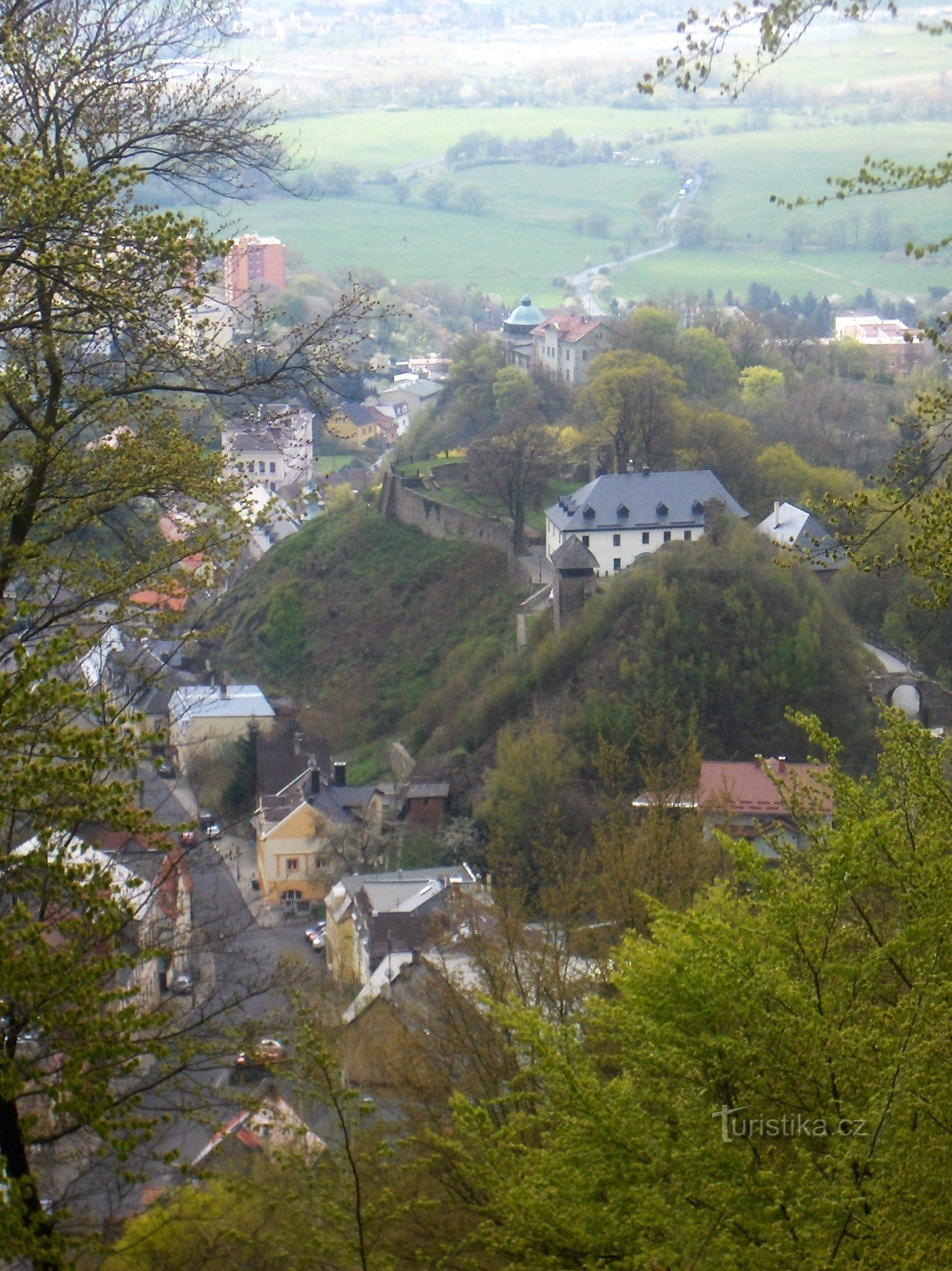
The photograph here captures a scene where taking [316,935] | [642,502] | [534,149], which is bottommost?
[534,149]

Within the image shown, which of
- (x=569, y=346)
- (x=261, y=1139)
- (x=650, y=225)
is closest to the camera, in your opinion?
(x=261, y=1139)

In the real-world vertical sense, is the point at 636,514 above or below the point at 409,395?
above

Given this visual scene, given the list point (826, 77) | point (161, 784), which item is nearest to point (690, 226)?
point (826, 77)

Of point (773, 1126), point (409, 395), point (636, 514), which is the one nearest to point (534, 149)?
point (409, 395)

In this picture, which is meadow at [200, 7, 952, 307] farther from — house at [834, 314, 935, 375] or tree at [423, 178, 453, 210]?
house at [834, 314, 935, 375]

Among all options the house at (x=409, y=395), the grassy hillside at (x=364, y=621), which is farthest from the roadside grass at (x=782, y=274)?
the grassy hillside at (x=364, y=621)

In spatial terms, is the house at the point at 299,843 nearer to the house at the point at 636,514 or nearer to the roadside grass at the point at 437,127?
the house at the point at 636,514

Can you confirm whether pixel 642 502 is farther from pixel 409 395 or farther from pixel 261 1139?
pixel 409 395
